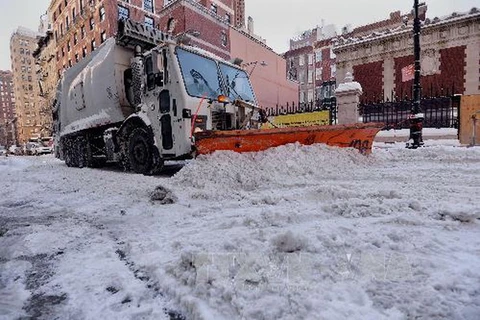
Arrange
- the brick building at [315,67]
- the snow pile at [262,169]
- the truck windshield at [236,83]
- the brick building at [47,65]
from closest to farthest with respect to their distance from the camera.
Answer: the snow pile at [262,169]
the truck windshield at [236,83]
the brick building at [47,65]
the brick building at [315,67]

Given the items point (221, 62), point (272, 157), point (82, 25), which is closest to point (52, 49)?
point (82, 25)

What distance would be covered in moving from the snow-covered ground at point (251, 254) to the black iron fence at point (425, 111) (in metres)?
10.6

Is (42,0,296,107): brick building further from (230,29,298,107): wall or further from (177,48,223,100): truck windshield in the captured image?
(177,48,223,100): truck windshield

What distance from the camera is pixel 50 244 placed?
232 centimetres

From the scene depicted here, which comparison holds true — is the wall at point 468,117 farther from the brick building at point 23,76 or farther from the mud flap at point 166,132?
the brick building at point 23,76

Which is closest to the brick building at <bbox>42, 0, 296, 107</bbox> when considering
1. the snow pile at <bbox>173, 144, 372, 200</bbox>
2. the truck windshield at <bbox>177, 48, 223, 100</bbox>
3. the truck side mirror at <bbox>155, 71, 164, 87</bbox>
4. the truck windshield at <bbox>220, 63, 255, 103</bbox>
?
the truck windshield at <bbox>220, 63, 255, 103</bbox>

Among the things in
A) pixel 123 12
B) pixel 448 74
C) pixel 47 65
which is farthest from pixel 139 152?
pixel 47 65

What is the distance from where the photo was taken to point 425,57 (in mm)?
21000

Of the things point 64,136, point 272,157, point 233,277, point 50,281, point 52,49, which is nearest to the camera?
point 233,277

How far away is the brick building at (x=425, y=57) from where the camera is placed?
1950cm

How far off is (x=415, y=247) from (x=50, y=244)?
2.81 metres

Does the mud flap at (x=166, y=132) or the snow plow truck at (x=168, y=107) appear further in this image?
the mud flap at (x=166, y=132)

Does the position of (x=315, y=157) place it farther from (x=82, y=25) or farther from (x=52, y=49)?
(x=52, y=49)

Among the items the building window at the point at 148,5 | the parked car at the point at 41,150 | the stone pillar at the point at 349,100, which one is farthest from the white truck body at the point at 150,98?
the building window at the point at 148,5
